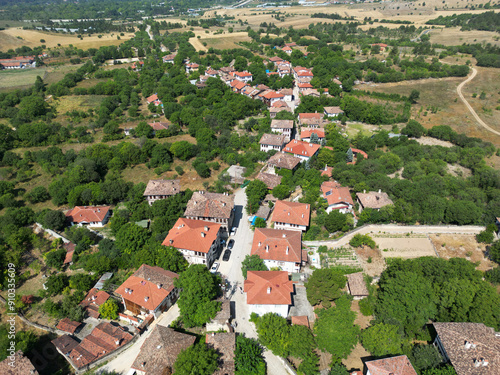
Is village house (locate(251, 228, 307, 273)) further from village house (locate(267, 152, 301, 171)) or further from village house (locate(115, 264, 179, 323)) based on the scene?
village house (locate(267, 152, 301, 171))

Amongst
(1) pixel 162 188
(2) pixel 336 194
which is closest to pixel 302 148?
(2) pixel 336 194

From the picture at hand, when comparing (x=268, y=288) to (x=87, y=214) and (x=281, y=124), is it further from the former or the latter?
A: (x=281, y=124)

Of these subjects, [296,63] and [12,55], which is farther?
[12,55]

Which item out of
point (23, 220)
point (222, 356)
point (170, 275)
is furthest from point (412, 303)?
point (23, 220)

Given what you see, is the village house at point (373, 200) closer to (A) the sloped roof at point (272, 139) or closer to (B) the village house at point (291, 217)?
(B) the village house at point (291, 217)

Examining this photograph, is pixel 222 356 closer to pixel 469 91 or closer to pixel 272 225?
pixel 272 225

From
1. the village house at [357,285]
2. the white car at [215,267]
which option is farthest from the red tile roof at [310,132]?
the white car at [215,267]

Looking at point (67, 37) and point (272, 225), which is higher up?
point (67, 37)
